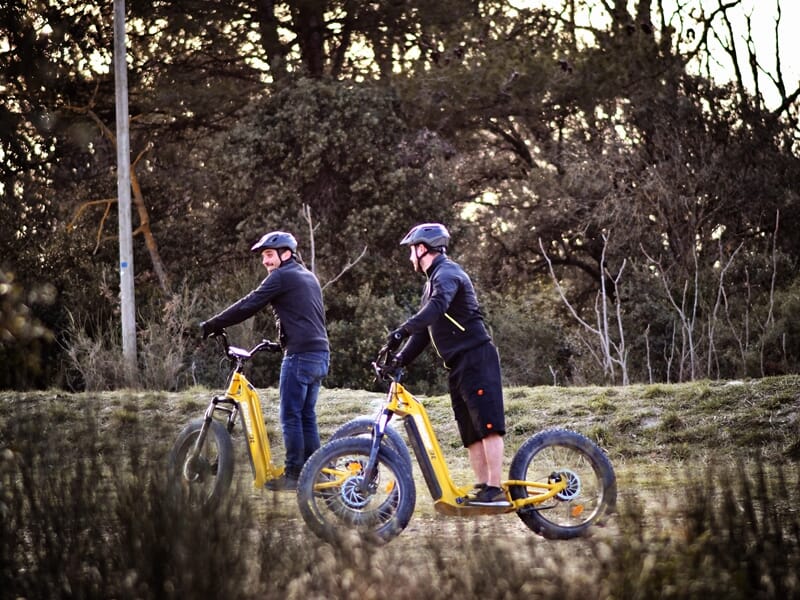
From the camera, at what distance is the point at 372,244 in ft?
77.3

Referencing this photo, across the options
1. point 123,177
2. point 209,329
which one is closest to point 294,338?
point 209,329

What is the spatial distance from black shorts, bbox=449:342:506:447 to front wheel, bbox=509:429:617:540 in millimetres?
272

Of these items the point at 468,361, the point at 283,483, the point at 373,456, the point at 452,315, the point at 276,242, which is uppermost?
the point at 276,242

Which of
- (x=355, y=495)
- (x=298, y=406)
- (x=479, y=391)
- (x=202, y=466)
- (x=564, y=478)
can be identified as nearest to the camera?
(x=202, y=466)

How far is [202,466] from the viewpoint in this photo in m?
6.62

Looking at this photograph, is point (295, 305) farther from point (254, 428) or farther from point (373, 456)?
point (373, 456)

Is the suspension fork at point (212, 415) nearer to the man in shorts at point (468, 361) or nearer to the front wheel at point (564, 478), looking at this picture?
the man in shorts at point (468, 361)

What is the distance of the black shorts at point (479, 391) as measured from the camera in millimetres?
6984

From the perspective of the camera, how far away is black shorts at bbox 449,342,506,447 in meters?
6.98

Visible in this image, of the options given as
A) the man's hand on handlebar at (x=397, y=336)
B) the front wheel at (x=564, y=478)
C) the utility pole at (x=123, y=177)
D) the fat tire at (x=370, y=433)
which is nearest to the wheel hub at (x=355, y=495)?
the fat tire at (x=370, y=433)

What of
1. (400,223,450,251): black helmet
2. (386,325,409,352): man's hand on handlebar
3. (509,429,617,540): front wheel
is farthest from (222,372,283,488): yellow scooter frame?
(509,429,617,540): front wheel

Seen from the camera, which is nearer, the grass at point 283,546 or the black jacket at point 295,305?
the grass at point 283,546

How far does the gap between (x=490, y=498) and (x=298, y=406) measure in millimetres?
1611

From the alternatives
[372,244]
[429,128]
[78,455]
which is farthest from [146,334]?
[78,455]
